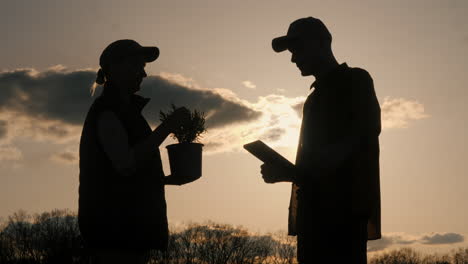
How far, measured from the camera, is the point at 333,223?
4.39m

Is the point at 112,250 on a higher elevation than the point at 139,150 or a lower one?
lower

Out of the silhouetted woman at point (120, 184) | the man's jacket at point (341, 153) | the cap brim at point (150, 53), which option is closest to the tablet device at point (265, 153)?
the man's jacket at point (341, 153)

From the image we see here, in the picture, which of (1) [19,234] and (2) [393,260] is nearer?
(1) [19,234]

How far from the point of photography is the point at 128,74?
497cm

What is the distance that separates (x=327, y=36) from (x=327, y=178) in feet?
3.98

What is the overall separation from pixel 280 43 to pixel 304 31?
0.81 feet

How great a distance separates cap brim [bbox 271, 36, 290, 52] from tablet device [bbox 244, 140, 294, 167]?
1025mm

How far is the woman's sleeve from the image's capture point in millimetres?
4453

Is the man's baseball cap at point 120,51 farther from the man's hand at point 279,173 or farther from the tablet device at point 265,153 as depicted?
the man's hand at point 279,173

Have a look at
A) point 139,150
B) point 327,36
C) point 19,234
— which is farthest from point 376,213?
point 19,234

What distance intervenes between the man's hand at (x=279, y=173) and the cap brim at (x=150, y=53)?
145cm

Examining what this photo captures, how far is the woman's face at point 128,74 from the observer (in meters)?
4.95

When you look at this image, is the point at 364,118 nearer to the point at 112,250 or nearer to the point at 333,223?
the point at 333,223

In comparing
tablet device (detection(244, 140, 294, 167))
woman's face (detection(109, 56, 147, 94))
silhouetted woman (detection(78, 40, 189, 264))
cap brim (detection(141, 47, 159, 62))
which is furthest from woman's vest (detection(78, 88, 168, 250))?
tablet device (detection(244, 140, 294, 167))
